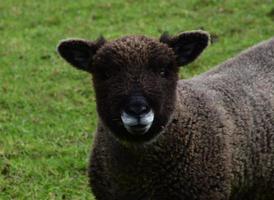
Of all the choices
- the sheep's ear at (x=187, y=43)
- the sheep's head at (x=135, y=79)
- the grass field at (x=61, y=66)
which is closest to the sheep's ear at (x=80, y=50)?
the sheep's head at (x=135, y=79)

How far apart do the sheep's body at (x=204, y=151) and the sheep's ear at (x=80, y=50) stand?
54 cm

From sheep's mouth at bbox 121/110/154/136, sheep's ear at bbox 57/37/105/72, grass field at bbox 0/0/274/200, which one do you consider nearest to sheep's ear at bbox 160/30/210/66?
sheep's ear at bbox 57/37/105/72

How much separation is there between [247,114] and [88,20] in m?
8.08

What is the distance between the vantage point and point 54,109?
32.3ft

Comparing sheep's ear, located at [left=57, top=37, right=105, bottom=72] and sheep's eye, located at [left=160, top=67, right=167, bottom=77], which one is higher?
sheep's eye, located at [left=160, top=67, right=167, bottom=77]

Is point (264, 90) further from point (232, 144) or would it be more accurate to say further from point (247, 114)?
point (232, 144)

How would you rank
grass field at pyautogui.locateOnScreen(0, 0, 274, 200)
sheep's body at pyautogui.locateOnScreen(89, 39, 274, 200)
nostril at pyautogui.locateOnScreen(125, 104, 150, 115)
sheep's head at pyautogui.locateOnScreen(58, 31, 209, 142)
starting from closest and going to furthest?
nostril at pyautogui.locateOnScreen(125, 104, 150, 115) → sheep's head at pyautogui.locateOnScreen(58, 31, 209, 142) → sheep's body at pyautogui.locateOnScreen(89, 39, 274, 200) → grass field at pyautogui.locateOnScreen(0, 0, 274, 200)

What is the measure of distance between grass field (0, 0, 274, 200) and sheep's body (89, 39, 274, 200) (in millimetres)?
1975

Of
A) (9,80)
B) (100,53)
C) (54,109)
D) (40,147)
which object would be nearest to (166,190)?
(100,53)

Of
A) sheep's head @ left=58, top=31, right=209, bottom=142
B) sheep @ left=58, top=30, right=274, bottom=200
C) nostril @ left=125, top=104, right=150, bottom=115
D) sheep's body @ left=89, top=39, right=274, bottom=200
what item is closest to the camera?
nostril @ left=125, top=104, right=150, bottom=115

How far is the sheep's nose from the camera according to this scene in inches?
189

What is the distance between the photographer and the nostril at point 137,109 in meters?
4.79

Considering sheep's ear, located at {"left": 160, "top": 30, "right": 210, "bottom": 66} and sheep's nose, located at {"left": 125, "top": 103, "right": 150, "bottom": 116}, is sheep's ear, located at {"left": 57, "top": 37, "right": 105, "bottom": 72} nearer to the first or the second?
sheep's ear, located at {"left": 160, "top": 30, "right": 210, "bottom": 66}

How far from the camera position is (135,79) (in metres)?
5.06
